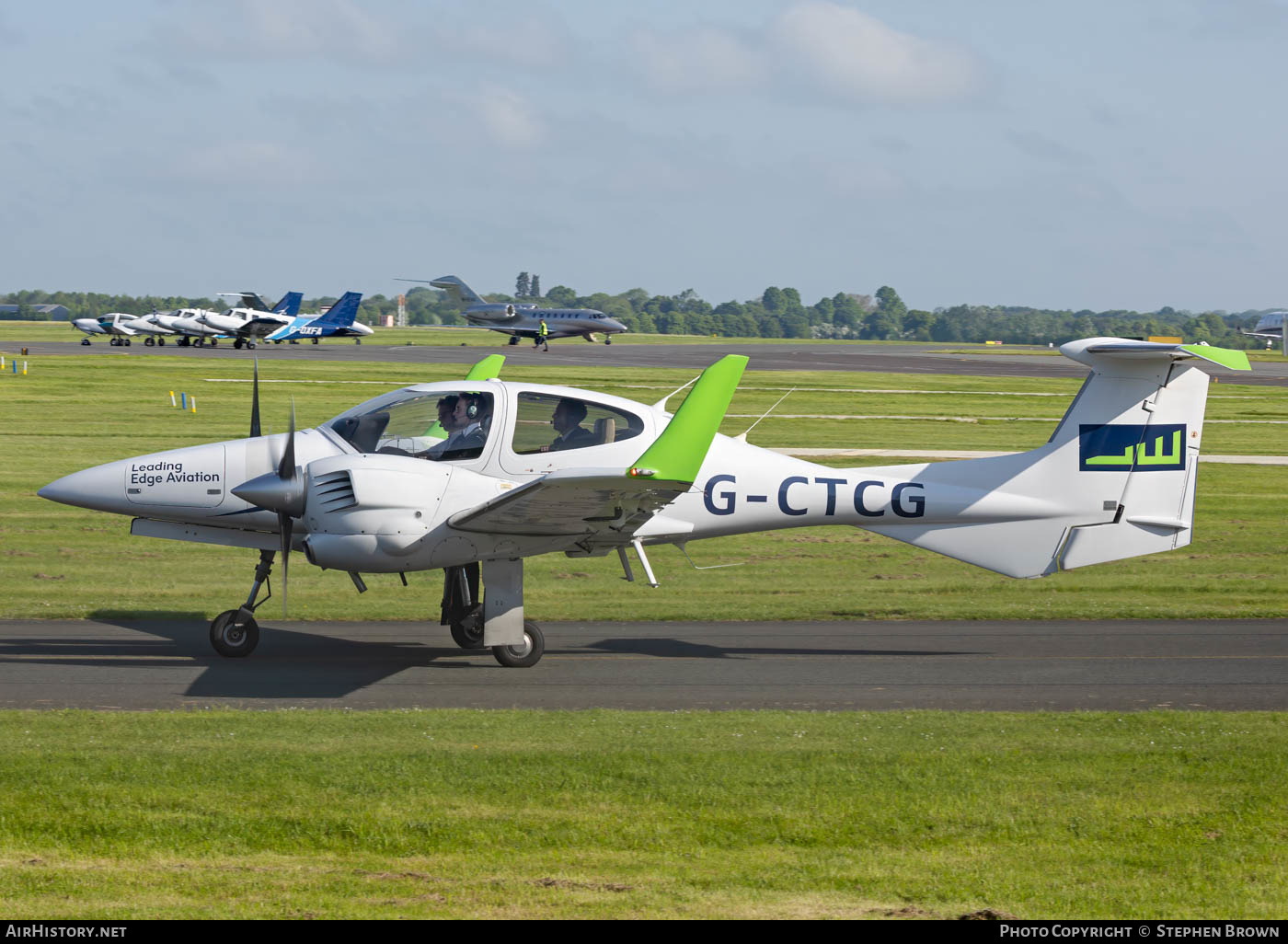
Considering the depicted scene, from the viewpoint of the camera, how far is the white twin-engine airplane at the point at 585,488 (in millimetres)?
12531

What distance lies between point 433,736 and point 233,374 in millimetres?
48338

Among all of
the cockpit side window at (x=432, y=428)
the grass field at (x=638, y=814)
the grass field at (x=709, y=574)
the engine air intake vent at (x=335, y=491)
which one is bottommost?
the grass field at (x=709, y=574)

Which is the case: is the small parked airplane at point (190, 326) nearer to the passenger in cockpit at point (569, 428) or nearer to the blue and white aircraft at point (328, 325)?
the blue and white aircraft at point (328, 325)

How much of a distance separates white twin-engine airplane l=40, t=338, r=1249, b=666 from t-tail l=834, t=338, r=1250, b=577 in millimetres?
19

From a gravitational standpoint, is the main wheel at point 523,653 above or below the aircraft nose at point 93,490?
below

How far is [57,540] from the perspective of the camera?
20.9 metres

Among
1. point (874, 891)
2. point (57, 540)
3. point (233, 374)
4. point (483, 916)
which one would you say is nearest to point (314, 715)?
point (483, 916)

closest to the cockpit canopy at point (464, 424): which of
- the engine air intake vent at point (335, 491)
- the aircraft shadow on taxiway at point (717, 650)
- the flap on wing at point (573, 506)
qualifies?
the engine air intake vent at point (335, 491)

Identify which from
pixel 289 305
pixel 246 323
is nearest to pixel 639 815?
pixel 246 323

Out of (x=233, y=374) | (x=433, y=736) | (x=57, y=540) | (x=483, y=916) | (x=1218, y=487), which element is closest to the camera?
(x=483, y=916)

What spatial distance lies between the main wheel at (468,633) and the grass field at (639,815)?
2935 millimetres

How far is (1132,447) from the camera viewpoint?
1438cm

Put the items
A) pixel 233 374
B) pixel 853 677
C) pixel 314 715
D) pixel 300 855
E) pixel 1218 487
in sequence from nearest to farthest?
pixel 300 855, pixel 314 715, pixel 853 677, pixel 1218 487, pixel 233 374
